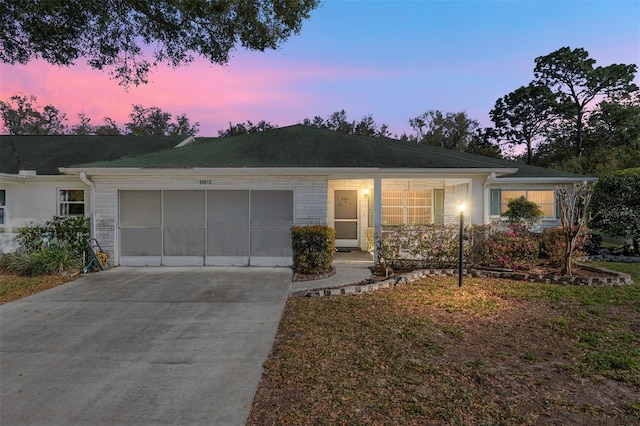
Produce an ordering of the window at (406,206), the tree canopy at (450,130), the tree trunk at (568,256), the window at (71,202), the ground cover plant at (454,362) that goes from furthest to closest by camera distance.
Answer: the tree canopy at (450,130) → the window at (406,206) → the window at (71,202) → the tree trunk at (568,256) → the ground cover plant at (454,362)

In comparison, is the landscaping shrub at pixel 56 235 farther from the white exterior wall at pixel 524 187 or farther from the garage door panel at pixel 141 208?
the white exterior wall at pixel 524 187

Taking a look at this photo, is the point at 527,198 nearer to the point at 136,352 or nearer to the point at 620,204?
the point at 620,204

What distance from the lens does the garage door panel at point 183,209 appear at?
30.3 ft

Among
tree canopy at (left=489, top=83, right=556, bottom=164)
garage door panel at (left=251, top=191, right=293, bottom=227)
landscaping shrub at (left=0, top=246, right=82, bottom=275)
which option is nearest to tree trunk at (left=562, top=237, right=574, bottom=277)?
garage door panel at (left=251, top=191, right=293, bottom=227)

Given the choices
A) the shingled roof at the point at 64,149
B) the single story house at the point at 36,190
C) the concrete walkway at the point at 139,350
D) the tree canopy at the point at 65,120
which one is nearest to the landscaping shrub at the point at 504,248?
the concrete walkway at the point at 139,350

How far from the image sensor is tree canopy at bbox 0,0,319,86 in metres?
8.41

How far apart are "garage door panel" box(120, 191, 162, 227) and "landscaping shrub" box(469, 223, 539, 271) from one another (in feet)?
27.6

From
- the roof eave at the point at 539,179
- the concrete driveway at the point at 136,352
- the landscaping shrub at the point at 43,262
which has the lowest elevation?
the concrete driveway at the point at 136,352

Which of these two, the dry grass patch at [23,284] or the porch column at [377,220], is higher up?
the porch column at [377,220]

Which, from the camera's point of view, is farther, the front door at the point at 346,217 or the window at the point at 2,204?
the front door at the point at 346,217

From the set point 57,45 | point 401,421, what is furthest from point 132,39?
point 401,421

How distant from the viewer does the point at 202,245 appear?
926cm

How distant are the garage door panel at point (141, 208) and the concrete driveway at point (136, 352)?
2229 millimetres

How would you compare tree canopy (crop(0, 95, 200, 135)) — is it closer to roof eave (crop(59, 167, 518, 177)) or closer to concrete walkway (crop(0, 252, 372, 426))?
roof eave (crop(59, 167, 518, 177))
